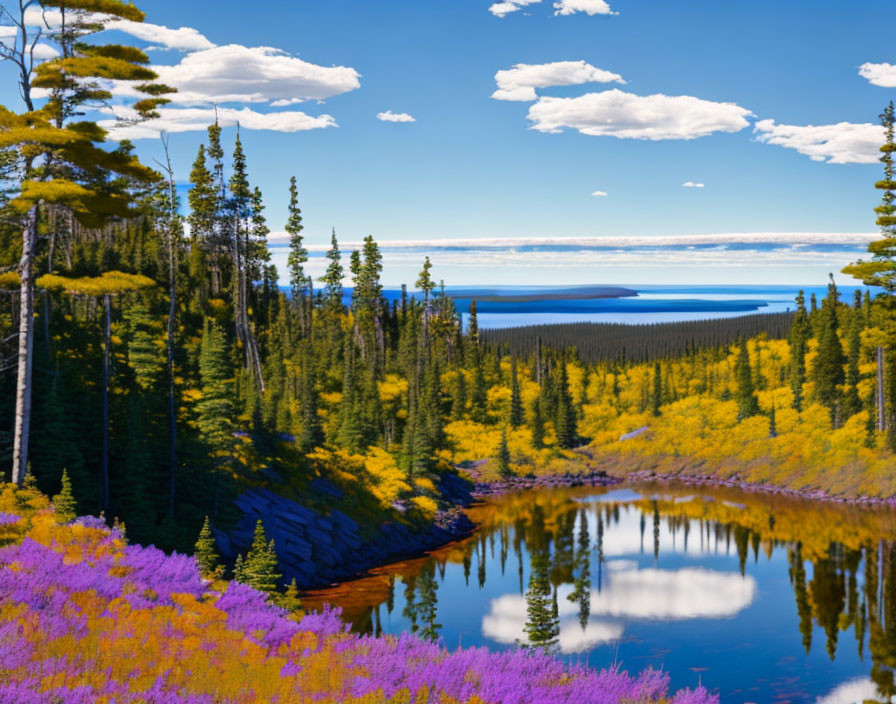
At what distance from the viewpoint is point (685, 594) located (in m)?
43.6

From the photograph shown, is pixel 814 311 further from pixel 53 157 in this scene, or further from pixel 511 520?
pixel 53 157

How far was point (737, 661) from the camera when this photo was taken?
31797 mm

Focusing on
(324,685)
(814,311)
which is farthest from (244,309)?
(814,311)

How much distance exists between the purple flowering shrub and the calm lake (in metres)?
10.8

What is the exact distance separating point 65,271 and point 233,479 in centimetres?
1915

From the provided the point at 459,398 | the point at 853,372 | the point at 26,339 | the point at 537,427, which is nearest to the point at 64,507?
the point at 26,339

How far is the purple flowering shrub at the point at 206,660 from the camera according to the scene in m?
6.95

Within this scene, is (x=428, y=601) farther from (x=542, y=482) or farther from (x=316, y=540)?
(x=542, y=482)

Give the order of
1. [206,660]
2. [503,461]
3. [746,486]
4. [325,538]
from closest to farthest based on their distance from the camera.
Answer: [206,660] < [325,538] < [746,486] < [503,461]

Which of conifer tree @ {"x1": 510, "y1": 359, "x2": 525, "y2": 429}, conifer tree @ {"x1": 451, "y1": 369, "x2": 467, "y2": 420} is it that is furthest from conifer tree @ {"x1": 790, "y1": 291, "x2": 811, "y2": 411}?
conifer tree @ {"x1": 451, "y1": 369, "x2": 467, "y2": 420}

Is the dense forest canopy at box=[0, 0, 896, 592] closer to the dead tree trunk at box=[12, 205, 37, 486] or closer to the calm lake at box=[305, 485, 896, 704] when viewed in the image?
the dead tree trunk at box=[12, 205, 37, 486]

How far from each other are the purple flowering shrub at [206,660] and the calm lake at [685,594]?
10.8 metres

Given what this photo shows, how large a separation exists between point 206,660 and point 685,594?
1602 inches

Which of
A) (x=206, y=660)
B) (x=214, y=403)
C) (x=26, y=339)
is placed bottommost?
(x=206, y=660)
